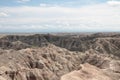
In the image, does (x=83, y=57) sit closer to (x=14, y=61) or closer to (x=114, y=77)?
(x=14, y=61)

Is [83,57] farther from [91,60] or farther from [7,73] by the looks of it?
[7,73]

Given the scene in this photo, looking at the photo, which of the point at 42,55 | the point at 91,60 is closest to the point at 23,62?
the point at 42,55

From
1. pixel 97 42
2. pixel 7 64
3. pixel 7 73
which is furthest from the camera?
pixel 97 42

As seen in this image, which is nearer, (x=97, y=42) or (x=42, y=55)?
(x=42, y=55)

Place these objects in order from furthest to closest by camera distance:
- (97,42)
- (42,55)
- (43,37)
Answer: (43,37), (97,42), (42,55)

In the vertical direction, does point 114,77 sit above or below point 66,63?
above

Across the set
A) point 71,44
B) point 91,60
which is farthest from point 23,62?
point 71,44
